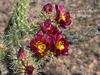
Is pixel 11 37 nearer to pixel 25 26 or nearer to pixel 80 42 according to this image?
pixel 25 26

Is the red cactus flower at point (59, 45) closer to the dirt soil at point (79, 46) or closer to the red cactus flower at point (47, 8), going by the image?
the red cactus flower at point (47, 8)

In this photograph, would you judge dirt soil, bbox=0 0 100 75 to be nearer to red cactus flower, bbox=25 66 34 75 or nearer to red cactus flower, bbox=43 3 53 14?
red cactus flower, bbox=43 3 53 14

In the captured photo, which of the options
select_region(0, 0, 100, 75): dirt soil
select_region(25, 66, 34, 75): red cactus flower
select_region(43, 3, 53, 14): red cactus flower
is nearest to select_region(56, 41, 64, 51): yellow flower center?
select_region(25, 66, 34, 75): red cactus flower

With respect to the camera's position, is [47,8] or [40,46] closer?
[40,46]


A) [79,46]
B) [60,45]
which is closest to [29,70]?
[60,45]

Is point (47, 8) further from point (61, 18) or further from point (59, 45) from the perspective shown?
point (59, 45)

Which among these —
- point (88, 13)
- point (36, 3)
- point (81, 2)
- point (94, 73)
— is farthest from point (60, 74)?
point (81, 2)
